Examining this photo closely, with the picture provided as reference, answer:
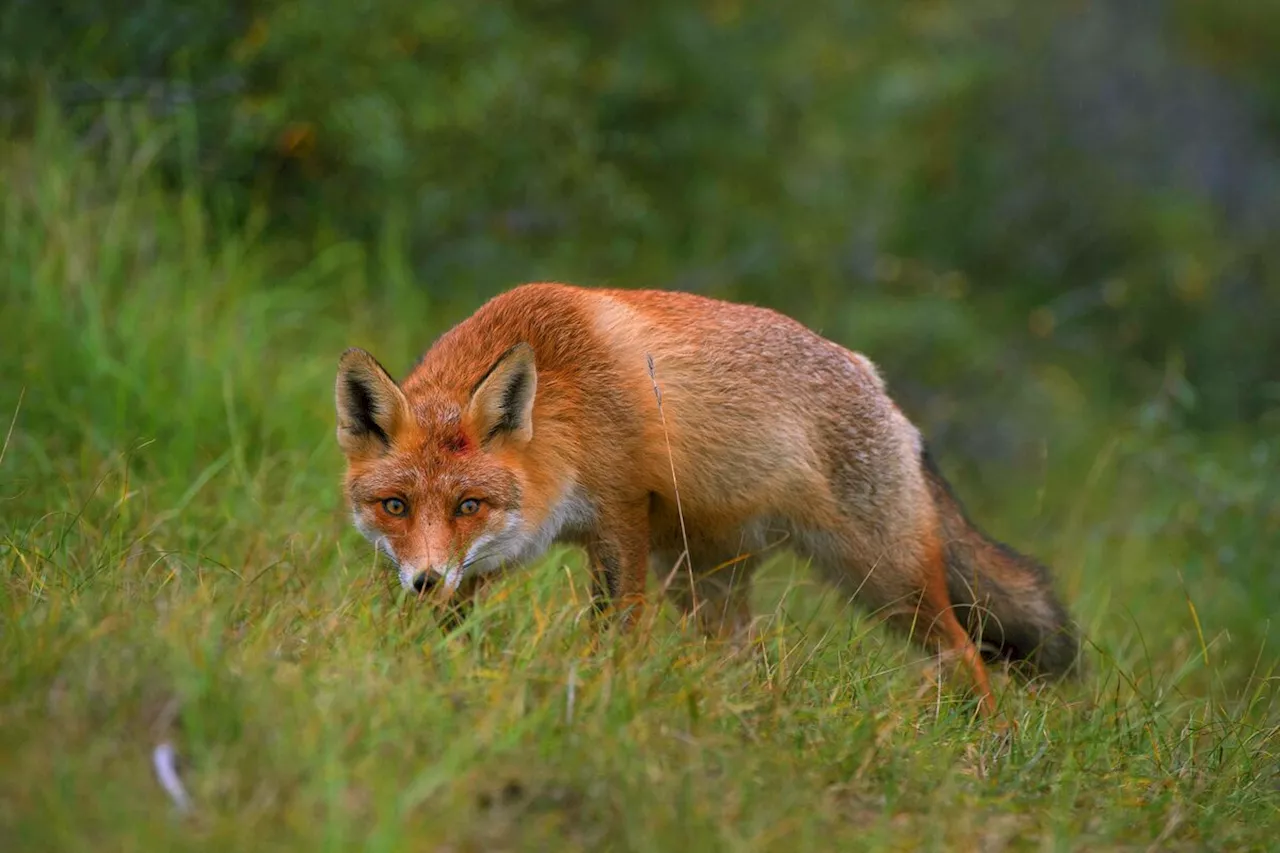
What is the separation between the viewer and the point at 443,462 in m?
4.08

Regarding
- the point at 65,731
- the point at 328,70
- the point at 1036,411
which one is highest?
the point at 328,70

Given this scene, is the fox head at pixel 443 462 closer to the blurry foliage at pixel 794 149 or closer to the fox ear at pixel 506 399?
the fox ear at pixel 506 399

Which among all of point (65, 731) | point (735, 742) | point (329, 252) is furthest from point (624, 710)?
point (329, 252)

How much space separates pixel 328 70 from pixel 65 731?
6163 mm

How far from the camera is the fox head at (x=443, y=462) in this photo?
4.01 meters

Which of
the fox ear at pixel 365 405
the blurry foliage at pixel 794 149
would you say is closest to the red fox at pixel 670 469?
the fox ear at pixel 365 405

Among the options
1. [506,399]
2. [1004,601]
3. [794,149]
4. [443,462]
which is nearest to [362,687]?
[443,462]

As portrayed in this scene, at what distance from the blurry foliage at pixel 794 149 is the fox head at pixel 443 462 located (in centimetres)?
377

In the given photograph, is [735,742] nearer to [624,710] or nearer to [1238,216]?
[624,710]

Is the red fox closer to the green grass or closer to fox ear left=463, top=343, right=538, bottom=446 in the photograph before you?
fox ear left=463, top=343, right=538, bottom=446

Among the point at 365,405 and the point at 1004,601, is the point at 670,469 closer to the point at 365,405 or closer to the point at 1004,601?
the point at 365,405

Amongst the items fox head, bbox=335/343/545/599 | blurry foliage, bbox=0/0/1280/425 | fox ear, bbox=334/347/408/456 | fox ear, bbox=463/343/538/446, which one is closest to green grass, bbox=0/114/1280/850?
fox head, bbox=335/343/545/599

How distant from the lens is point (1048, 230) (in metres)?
12.1

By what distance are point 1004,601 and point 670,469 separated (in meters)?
1.58
